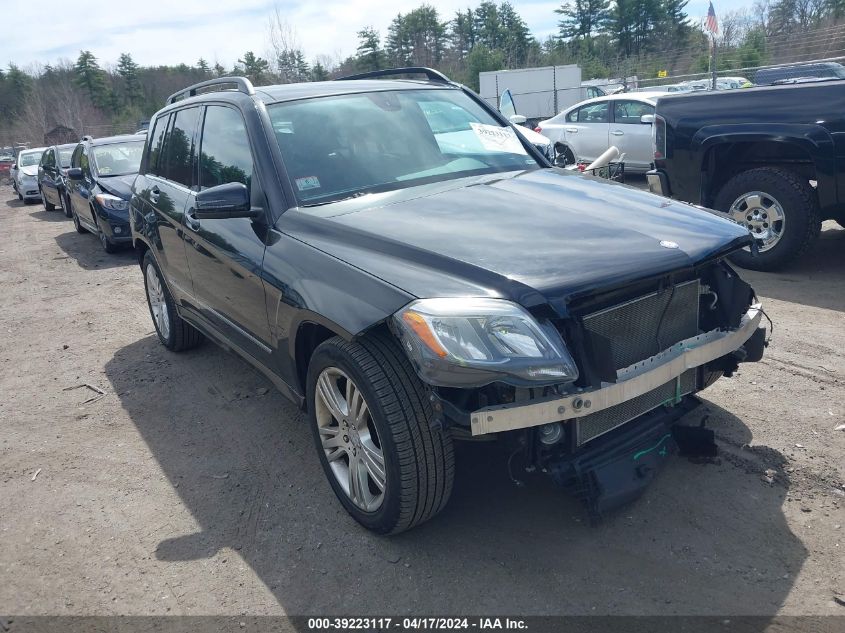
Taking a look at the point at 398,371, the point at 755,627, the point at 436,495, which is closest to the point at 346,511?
the point at 436,495

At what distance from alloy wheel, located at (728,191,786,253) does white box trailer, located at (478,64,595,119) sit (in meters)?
28.9

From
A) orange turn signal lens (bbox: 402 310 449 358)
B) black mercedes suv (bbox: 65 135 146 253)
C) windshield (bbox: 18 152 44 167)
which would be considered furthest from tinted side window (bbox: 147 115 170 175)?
windshield (bbox: 18 152 44 167)

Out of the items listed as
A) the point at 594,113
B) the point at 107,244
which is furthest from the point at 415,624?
the point at 594,113

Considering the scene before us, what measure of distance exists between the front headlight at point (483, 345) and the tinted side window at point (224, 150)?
1.73 metres

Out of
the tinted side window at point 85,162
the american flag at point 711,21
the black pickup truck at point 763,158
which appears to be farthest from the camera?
the american flag at point 711,21

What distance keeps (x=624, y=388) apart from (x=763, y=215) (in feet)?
15.1

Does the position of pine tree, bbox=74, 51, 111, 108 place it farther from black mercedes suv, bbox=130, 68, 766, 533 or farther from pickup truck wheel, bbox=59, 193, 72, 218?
black mercedes suv, bbox=130, 68, 766, 533

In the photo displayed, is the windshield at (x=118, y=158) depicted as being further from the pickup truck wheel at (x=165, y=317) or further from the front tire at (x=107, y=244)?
the pickup truck wheel at (x=165, y=317)

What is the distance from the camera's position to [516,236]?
305 centimetres

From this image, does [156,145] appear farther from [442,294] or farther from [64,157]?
[64,157]

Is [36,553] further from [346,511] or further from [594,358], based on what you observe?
[594,358]

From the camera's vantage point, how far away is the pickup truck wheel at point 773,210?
626 cm

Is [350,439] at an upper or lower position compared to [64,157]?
lower

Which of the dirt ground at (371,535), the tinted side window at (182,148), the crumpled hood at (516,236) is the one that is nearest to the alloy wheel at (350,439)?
the dirt ground at (371,535)
